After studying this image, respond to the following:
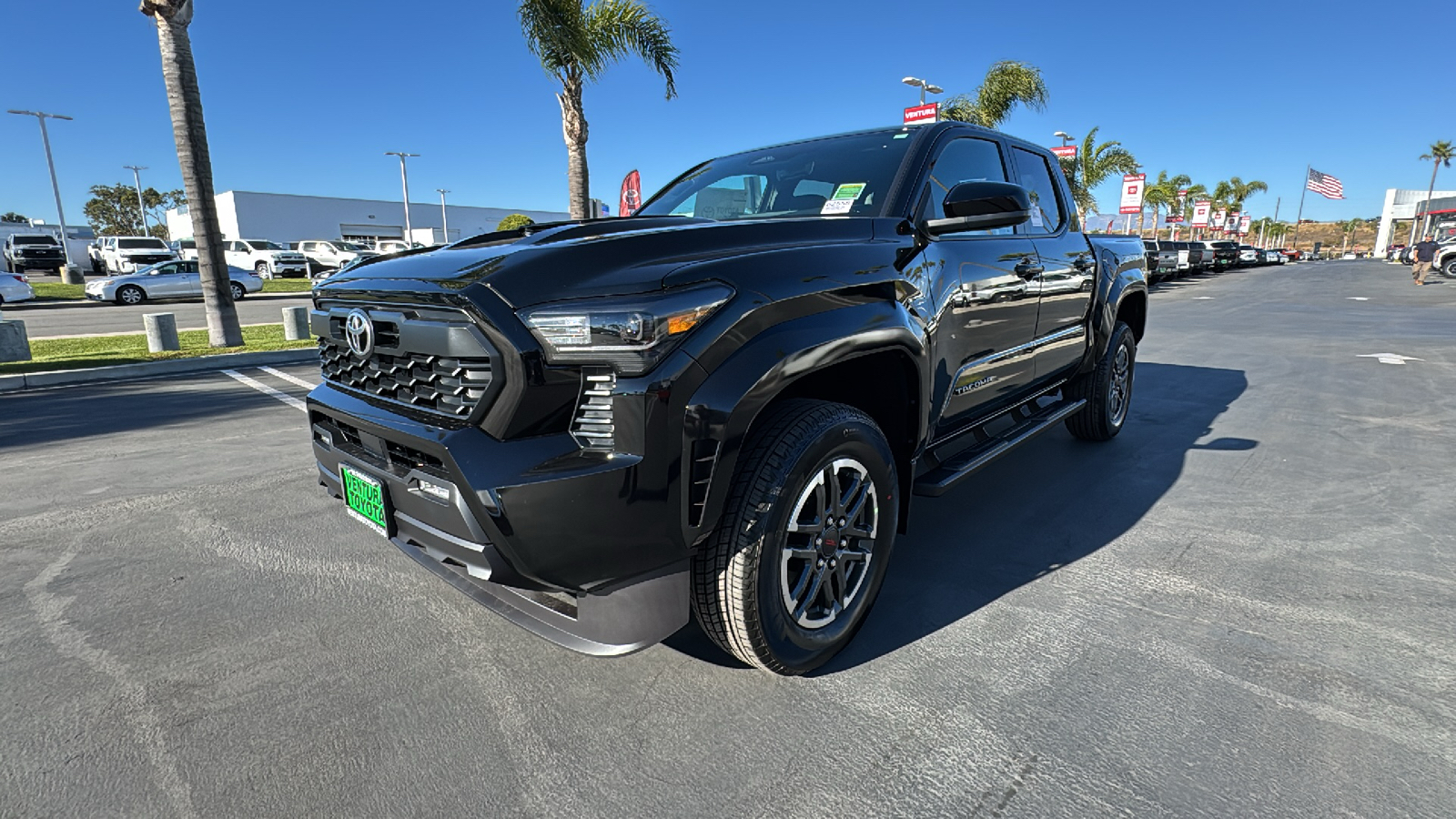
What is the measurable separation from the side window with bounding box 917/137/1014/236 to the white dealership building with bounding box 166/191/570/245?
4794 centimetres

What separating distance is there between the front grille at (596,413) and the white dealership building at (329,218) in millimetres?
49582

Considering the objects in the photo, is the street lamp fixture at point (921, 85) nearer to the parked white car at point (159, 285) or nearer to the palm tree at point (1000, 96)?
the palm tree at point (1000, 96)

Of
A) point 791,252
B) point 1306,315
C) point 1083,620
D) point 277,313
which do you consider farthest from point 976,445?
point 277,313

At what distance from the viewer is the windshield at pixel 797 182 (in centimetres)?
296

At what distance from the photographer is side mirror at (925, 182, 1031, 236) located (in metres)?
2.62

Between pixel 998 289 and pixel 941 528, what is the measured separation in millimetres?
1146

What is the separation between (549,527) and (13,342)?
1063 cm

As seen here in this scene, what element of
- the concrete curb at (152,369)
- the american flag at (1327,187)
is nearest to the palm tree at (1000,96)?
the concrete curb at (152,369)

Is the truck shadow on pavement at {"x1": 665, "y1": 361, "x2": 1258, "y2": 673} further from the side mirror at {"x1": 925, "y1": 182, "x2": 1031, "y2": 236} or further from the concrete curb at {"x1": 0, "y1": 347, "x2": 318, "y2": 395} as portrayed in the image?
the concrete curb at {"x1": 0, "y1": 347, "x2": 318, "y2": 395}

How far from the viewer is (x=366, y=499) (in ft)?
7.34

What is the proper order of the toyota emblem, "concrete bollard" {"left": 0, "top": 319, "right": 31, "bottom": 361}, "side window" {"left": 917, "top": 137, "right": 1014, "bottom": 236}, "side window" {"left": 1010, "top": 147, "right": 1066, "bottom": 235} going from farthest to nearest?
1. "concrete bollard" {"left": 0, "top": 319, "right": 31, "bottom": 361}
2. "side window" {"left": 1010, "top": 147, "right": 1066, "bottom": 235}
3. "side window" {"left": 917, "top": 137, "right": 1014, "bottom": 236}
4. the toyota emblem

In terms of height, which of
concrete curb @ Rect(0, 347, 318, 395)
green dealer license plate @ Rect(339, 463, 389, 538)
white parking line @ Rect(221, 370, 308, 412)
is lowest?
white parking line @ Rect(221, 370, 308, 412)

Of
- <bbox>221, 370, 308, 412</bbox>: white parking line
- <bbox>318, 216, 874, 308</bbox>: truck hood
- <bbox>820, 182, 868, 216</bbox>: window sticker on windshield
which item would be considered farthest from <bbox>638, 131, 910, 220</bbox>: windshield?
<bbox>221, 370, 308, 412</bbox>: white parking line

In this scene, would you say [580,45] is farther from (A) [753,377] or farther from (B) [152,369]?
(A) [753,377]
